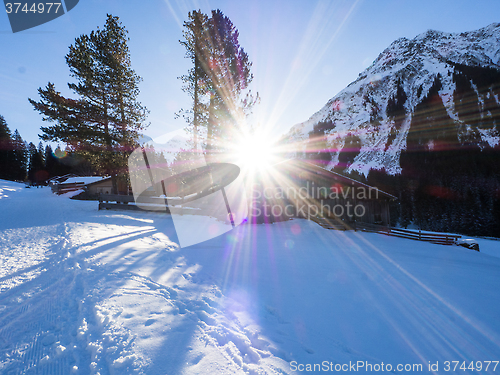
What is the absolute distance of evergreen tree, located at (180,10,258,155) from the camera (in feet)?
50.2

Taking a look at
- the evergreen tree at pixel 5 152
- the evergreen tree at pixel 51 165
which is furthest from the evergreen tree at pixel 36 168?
the evergreen tree at pixel 5 152

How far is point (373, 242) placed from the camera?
37.6ft

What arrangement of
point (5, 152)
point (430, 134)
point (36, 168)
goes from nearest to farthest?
point (5, 152), point (36, 168), point (430, 134)

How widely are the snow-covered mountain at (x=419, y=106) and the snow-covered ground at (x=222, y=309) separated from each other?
2584 centimetres

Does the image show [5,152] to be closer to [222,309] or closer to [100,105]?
[100,105]

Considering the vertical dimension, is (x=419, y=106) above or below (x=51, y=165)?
above

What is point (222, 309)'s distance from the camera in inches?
157

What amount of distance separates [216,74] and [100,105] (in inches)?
415

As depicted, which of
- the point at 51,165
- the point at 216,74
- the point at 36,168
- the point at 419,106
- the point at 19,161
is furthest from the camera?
the point at 419,106

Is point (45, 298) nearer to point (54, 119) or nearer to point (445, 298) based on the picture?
point (445, 298)

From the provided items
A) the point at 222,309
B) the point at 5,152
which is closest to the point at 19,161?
the point at 5,152

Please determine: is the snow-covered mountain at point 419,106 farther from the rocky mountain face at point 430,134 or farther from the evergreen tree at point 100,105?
the evergreen tree at point 100,105

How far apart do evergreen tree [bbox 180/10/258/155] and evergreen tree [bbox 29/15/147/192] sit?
21.0 feet

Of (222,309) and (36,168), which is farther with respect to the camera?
(36,168)
